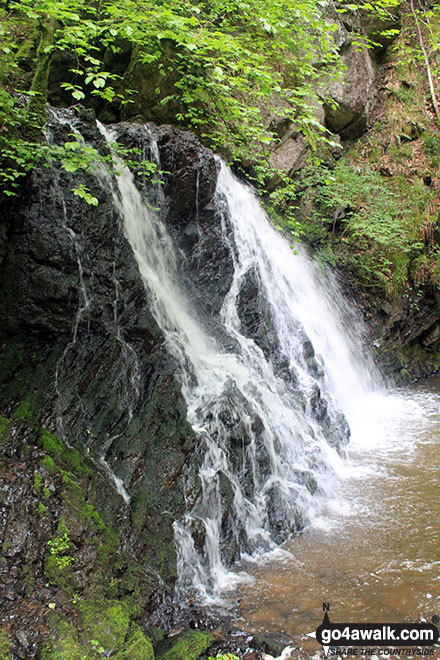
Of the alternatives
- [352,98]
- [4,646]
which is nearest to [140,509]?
[4,646]

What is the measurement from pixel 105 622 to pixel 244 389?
10.3 feet

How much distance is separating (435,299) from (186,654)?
1063 centimetres

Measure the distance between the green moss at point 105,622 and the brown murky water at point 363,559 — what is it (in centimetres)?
105

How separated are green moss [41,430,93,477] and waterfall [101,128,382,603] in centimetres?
107

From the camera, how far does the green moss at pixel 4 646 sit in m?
2.53

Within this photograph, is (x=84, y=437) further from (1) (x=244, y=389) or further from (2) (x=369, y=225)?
(2) (x=369, y=225)

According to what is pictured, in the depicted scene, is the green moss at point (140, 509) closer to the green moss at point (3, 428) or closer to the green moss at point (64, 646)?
the green moss at point (64, 646)

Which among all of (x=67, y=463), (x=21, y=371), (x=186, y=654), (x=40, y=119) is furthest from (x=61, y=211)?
(x=186, y=654)

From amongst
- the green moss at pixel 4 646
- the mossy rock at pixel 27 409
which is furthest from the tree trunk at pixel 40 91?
the green moss at pixel 4 646

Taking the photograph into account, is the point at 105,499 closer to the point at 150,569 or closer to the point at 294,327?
the point at 150,569

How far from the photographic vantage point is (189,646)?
3166mm

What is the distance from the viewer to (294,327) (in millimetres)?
7895

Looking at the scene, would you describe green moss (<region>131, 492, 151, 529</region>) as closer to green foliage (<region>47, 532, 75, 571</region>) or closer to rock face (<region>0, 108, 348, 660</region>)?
rock face (<region>0, 108, 348, 660</region>)

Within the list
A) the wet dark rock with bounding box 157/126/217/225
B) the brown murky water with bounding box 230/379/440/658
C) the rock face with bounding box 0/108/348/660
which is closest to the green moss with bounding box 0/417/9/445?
the rock face with bounding box 0/108/348/660
